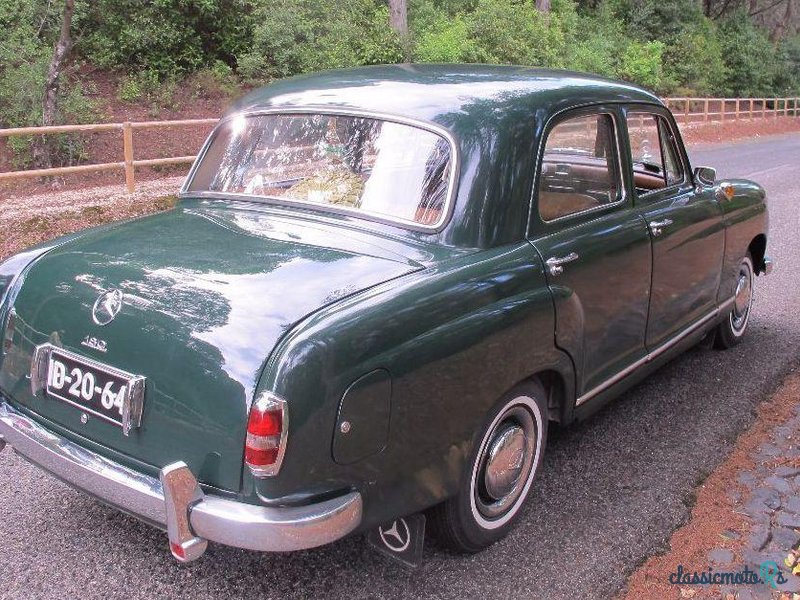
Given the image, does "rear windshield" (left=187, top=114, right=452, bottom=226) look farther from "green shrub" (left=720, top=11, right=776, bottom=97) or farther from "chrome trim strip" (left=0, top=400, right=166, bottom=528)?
"green shrub" (left=720, top=11, right=776, bottom=97)

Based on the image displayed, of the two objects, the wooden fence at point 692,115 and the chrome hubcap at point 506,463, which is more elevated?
the wooden fence at point 692,115

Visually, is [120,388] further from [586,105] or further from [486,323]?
[586,105]

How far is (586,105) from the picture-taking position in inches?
140

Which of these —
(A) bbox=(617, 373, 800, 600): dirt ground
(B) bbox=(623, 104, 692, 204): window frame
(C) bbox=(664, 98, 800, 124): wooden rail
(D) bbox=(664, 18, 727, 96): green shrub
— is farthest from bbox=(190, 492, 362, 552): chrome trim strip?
(D) bbox=(664, 18, 727, 96): green shrub

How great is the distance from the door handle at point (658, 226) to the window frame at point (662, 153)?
129mm

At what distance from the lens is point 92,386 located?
8.45ft

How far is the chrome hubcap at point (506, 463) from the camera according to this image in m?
2.96

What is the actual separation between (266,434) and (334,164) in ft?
4.78

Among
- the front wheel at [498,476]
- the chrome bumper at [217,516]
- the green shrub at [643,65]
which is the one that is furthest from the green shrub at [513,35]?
the chrome bumper at [217,516]

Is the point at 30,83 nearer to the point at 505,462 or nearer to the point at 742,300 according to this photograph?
the point at 742,300

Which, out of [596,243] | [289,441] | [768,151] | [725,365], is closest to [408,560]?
[289,441]

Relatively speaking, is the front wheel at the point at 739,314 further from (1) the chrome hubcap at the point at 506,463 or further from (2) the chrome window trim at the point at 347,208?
(2) the chrome window trim at the point at 347,208

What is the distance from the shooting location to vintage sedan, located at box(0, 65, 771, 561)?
2.29 m

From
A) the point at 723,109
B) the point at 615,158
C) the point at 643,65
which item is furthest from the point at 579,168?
the point at 643,65
